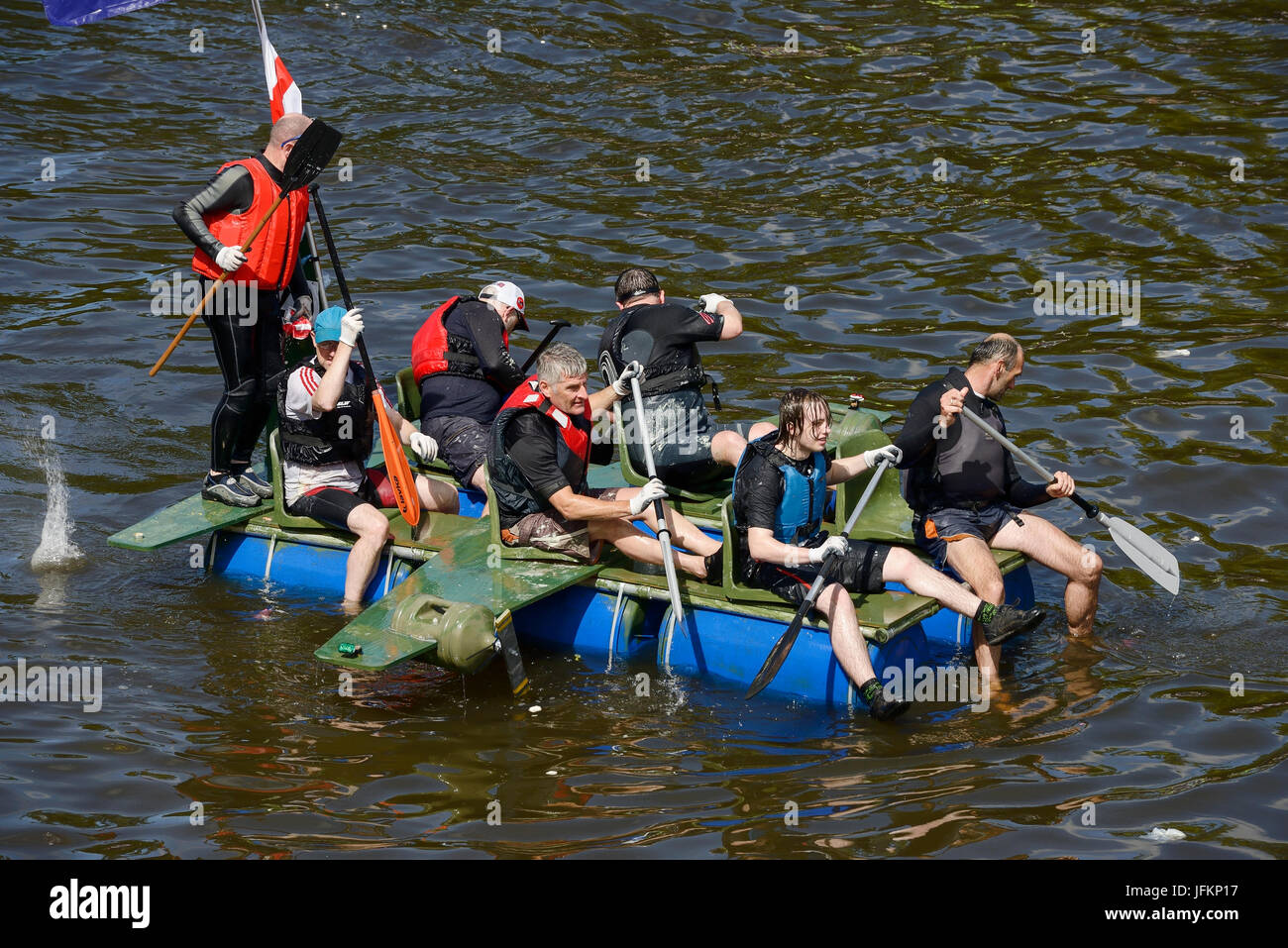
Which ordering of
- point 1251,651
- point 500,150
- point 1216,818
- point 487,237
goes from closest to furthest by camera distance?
point 1216,818 → point 1251,651 → point 487,237 → point 500,150

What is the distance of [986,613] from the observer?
7410 mm

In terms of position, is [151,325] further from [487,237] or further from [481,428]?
[481,428]

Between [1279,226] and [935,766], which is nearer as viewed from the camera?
[935,766]

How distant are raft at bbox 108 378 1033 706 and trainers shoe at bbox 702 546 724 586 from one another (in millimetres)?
50

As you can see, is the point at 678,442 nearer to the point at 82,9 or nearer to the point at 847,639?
the point at 847,639

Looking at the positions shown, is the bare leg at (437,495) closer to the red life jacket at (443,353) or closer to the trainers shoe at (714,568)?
the red life jacket at (443,353)

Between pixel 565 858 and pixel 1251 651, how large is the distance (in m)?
4.36

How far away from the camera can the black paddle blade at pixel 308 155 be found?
28.7 ft

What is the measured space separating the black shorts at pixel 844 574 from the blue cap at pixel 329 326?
296 cm

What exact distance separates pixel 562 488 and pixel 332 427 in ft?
5.73

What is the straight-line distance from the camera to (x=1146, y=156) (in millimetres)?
15578

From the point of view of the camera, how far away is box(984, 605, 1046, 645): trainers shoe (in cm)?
738

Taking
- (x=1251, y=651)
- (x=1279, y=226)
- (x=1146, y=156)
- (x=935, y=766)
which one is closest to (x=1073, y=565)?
(x=1251, y=651)
